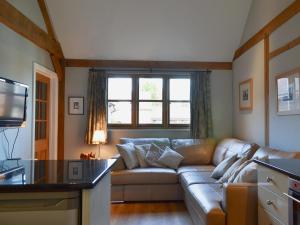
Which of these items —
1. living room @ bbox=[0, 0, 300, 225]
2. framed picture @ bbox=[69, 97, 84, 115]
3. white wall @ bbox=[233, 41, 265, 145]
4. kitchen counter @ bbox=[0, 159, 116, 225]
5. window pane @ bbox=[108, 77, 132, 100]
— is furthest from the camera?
window pane @ bbox=[108, 77, 132, 100]

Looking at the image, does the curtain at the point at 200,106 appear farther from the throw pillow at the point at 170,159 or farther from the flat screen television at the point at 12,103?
the flat screen television at the point at 12,103

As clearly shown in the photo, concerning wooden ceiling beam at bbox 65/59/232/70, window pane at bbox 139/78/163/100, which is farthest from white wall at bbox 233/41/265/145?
window pane at bbox 139/78/163/100

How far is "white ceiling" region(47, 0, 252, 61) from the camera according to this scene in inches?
173

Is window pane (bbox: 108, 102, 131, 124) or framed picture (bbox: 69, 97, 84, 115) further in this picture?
window pane (bbox: 108, 102, 131, 124)

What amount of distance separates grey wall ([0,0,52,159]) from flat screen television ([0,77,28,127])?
0.27 m

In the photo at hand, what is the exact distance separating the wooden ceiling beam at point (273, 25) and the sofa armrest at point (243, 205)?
7.00 ft

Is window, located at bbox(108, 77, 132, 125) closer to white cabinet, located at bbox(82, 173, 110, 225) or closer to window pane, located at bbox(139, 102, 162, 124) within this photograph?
window pane, located at bbox(139, 102, 162, 124)

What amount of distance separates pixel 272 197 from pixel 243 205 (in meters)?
0.49

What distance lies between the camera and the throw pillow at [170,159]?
14.9 feet

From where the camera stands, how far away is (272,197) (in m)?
1.94

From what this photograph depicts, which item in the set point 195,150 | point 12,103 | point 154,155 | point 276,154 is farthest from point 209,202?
point 12,103

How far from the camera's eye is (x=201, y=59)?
5.38 m

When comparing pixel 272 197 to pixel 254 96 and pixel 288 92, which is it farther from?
pixel 254 96

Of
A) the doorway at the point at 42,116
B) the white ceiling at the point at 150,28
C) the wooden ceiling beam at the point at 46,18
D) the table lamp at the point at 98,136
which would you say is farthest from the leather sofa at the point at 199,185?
the wooden ceiling beam at the point at 46,18
